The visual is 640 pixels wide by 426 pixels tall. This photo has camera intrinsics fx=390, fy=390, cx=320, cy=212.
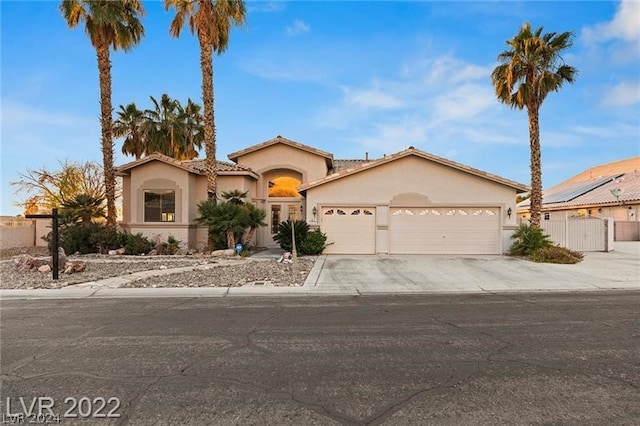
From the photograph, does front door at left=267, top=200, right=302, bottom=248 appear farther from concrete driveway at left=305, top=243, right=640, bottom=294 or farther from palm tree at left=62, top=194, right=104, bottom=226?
palm tree at left=62, top=194, right=104, bottom=226

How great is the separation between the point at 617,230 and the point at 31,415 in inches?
1327

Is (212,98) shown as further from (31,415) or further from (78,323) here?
(31,415)

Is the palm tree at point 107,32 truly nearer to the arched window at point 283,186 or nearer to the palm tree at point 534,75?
the arched window at point 283,186

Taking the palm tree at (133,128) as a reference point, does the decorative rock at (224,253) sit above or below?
below

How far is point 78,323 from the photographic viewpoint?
22.7ft

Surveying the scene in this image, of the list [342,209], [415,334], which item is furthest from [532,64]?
[415,334]

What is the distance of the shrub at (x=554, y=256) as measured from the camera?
1535 cm

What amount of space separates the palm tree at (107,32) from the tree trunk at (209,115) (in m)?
4.60

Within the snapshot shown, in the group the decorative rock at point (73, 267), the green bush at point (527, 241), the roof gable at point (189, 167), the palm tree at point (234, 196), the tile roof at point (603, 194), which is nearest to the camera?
the decorative rock at point (73, 267)

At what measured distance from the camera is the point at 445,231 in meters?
18.1

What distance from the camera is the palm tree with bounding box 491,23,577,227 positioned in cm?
1827

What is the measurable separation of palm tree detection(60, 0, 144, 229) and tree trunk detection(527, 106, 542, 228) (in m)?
20.3

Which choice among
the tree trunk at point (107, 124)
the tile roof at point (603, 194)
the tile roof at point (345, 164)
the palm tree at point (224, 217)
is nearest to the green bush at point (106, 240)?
the tree trunk at point (107, 124)

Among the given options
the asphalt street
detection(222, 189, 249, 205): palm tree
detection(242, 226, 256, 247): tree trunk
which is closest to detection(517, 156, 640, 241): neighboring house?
detection(242, 226, 256, 247): tree trunk
